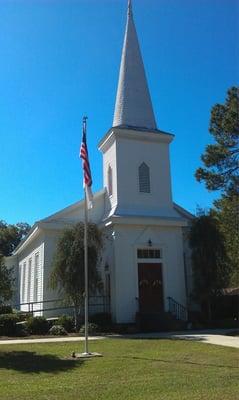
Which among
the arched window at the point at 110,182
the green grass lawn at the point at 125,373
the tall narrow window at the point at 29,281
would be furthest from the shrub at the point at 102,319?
the tall narrow window at the point at 29,281

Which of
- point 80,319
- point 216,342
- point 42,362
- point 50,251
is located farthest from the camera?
point 50,251

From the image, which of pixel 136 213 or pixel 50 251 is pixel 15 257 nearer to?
pixel 50 251

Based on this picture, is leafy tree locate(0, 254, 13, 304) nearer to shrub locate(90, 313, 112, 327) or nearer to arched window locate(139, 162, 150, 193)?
shrub locate(90, 313, 112, 327)

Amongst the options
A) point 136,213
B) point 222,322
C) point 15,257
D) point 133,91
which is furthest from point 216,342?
point 15,257

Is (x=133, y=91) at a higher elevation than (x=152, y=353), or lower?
higher

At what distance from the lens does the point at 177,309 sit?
2556 cm

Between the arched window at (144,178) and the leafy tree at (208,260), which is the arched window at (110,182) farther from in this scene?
the leafy tree at (208,260)

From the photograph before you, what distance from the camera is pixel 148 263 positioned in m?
25.8

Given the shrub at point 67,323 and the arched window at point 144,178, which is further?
the arched window at point 144,178

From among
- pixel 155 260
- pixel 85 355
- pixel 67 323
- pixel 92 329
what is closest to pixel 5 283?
pixel 85 355

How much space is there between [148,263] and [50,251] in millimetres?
5630

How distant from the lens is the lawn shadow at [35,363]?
37.8ft

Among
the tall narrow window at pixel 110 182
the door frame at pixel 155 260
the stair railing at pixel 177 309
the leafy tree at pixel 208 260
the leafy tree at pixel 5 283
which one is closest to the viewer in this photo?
the leafy tree at pixel 5 283

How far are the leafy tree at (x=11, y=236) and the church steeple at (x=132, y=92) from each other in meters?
43.3
